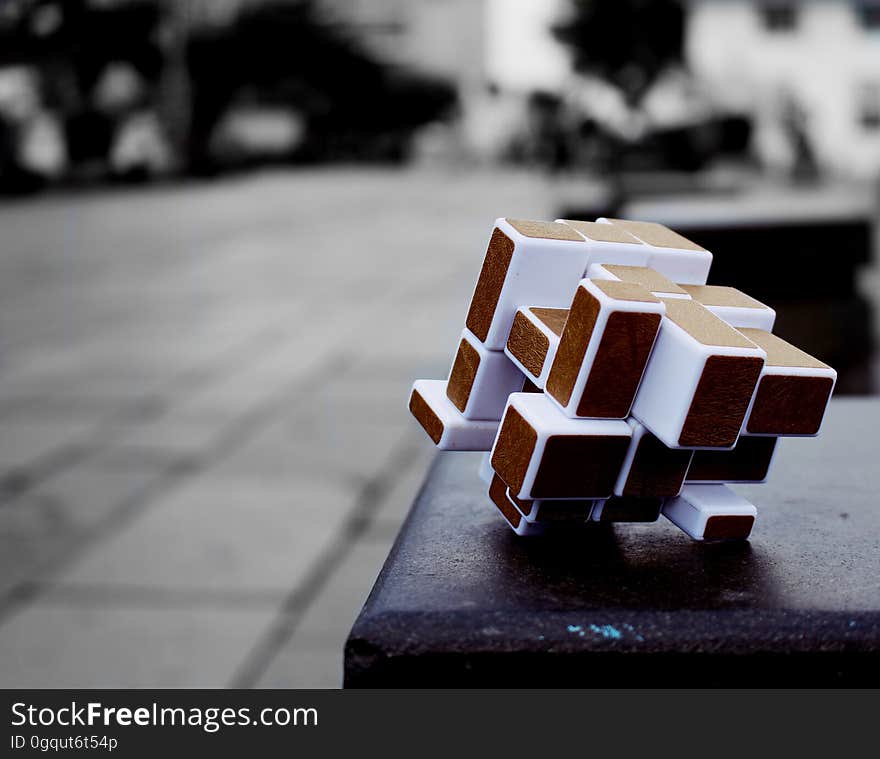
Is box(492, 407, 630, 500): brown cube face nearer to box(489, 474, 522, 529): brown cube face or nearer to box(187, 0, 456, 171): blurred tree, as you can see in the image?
box(489, 474, 522, 529): brown cube face

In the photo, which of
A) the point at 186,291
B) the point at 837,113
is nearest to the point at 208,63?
the point at 837,113

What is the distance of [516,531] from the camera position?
109 centimetres

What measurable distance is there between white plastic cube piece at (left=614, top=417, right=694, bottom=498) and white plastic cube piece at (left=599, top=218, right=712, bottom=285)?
0.66ft

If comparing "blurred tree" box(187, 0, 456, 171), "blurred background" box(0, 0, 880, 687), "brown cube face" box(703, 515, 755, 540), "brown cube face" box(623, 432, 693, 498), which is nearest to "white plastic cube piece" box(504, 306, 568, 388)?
"brown cube face" box(623, 432, 693, 498)

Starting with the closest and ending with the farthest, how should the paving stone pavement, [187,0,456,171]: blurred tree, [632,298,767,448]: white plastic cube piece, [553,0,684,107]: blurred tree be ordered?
[632,298,767,448]: white plastic cube piece < the paving stone pavement < [553,0,684,107]: blurred tree < [187,0,456,171]: blurred tree

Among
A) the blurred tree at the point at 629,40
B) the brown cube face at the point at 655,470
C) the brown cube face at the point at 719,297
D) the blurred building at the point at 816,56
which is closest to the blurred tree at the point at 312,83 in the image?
the blurred building at the point at 816,56

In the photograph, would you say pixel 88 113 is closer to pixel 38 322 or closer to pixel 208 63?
pixel 208 63

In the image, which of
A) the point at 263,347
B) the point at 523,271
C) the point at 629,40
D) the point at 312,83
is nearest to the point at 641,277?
the point at 523,271

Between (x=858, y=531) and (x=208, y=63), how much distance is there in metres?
39.1

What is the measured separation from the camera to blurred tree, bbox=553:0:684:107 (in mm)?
7355

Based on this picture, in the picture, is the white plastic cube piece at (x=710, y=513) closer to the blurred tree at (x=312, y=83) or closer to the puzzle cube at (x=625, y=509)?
the puzzle cube at (x=625, y=509)

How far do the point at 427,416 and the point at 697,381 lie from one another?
33 cm

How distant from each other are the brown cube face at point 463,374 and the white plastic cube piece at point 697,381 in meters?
0.19

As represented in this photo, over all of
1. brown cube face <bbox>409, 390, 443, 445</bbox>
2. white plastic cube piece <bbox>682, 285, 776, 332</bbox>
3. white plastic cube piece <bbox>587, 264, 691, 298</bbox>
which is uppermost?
white plastic cube piece <bbox>587, 264, 691, 298</bbox>
